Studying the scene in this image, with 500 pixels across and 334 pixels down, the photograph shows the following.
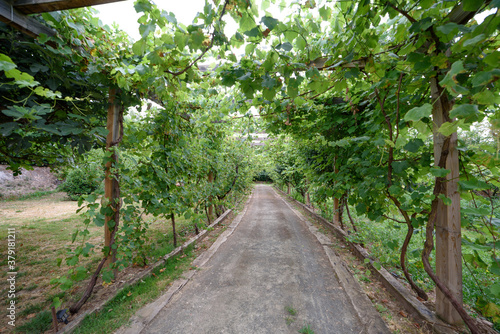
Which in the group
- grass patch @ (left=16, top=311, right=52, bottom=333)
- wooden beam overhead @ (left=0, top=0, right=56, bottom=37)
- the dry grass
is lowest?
the dry grass

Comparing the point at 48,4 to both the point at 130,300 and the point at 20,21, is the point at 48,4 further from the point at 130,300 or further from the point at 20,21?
the point at 130,300

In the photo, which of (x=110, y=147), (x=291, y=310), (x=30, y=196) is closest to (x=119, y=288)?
(x=110, y=147)

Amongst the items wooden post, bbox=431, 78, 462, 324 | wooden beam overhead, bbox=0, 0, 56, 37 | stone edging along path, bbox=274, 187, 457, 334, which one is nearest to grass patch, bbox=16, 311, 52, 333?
wooden beam overhead, bbox=0, 0, 56, 37

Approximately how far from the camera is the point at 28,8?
166 cm

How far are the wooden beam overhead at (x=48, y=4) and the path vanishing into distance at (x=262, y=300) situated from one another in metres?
2.96

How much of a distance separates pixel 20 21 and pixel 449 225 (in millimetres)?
4260

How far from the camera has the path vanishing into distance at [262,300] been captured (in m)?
1.96

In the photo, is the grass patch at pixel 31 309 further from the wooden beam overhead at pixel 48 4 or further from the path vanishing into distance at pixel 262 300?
the wooden beam overhead at pixel 48 4

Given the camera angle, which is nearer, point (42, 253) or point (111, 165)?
point (111, 165)

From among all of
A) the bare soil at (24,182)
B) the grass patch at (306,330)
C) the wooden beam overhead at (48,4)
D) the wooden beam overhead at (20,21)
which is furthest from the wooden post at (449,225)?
the bare soil at (24,182)

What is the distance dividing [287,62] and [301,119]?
2.51 metres

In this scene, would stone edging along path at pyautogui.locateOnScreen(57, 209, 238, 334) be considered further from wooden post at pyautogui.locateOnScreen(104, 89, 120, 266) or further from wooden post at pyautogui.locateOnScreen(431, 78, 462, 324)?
wooden post at pyautogui.locateOnScreen(431, 78, 462, 324)

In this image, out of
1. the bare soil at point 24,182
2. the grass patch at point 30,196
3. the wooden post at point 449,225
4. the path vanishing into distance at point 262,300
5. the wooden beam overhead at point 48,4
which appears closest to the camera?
the wooden beam overhead at point 48,4

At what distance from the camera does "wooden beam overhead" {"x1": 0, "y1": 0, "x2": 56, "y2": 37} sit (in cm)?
160
